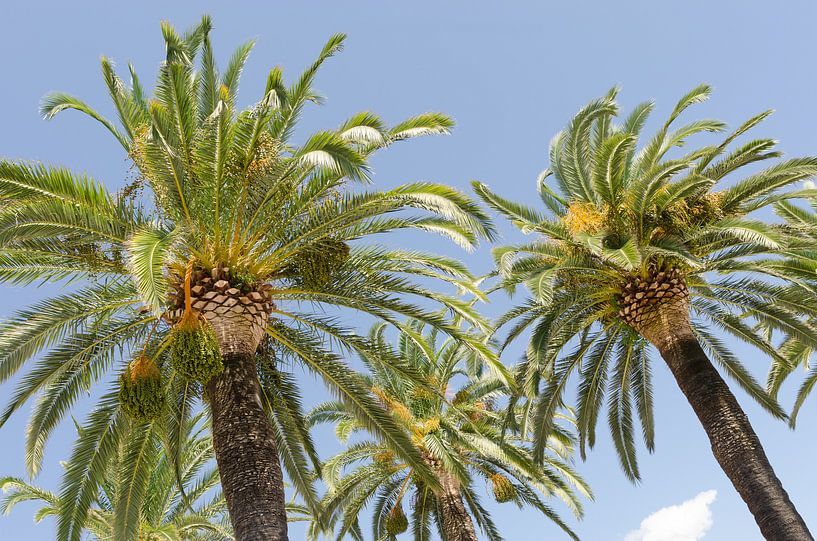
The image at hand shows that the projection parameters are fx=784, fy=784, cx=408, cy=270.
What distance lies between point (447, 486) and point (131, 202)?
989 centimetres

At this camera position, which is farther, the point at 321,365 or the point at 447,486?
the point at 447,486

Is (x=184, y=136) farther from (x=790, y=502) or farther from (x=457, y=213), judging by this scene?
(x=790, y=502)

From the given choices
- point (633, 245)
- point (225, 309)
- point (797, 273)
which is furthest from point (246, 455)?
point (797, 273)

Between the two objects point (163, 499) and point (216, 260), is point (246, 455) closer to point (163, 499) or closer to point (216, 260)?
point (216, 260)

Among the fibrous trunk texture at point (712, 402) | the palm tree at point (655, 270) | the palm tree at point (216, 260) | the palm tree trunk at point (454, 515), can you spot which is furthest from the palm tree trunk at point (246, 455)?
the palm tree trunk at point (454, 515)

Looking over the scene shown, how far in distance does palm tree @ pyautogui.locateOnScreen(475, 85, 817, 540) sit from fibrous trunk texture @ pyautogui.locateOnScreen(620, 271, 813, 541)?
2 centimetres

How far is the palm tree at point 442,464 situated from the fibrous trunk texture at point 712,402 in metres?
4.09

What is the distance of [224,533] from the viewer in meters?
16.2

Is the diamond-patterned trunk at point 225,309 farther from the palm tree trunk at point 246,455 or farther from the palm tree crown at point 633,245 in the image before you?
the palm tree crown at point 633,245

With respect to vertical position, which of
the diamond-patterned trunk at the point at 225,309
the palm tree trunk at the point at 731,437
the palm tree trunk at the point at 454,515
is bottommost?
the palm tree trunk at the point at 731,437

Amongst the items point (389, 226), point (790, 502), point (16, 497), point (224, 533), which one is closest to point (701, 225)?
point (790, 502)

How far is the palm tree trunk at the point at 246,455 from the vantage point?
28.4ft

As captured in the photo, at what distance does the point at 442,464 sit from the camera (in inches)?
A: 618

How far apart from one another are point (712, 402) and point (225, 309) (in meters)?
7.46
